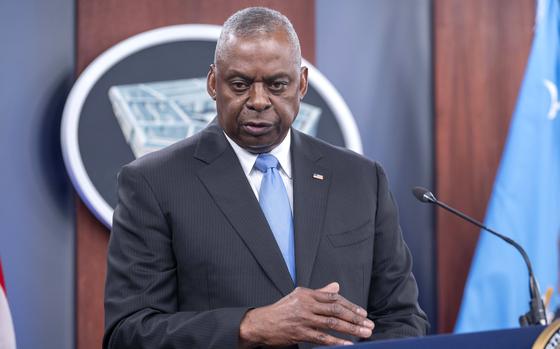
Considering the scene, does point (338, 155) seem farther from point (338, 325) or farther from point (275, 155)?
point (338, 325)

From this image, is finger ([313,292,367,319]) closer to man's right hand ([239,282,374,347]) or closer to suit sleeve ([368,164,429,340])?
man's right hand ([239,282,374,347])

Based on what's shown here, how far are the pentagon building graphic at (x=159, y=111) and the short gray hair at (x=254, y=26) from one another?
3.26 feet

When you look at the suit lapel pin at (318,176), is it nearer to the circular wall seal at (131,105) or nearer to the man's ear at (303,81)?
the man's ear at (303,81)

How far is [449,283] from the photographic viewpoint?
3.38 meters

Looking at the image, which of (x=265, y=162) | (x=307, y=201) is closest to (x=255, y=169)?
(x=265, y=162)

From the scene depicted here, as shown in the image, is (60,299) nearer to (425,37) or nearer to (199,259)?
(199,259)

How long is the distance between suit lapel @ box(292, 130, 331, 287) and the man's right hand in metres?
0.22

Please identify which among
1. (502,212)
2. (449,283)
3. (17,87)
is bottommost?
(449,283)

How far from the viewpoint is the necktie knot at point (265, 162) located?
193cm

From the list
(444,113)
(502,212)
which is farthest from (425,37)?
(502,212)

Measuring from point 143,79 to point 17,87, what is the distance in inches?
15.7

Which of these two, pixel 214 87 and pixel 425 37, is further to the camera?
pixel 425 37

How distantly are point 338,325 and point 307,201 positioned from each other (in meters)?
0.42

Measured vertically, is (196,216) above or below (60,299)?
above
